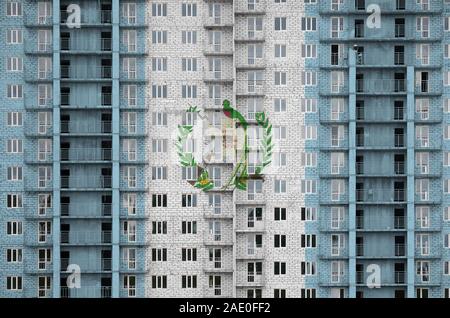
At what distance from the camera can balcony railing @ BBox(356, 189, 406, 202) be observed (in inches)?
1938

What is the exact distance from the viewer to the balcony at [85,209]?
1929 inches

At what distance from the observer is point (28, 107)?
161 feet

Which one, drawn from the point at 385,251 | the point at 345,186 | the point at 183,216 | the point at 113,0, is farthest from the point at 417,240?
the point at 113,0

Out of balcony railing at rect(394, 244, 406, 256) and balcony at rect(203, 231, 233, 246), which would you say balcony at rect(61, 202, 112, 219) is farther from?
balcony railing at rect(394, 244, 406, 256)

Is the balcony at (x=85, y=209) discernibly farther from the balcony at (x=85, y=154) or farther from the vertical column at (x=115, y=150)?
the balcony at (x=85, y=154)

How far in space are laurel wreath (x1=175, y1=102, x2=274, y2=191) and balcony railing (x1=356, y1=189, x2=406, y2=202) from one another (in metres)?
6.45

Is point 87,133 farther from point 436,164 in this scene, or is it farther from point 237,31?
point 436,164

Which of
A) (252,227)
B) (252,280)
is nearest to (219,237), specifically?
(252,227)

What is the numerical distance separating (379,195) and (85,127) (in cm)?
1998

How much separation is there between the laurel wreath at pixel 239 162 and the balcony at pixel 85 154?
485 centimetres

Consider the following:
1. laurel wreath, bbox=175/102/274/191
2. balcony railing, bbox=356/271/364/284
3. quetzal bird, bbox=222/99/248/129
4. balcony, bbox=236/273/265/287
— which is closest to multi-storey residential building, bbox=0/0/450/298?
balcony, bbox=236/273/265/287

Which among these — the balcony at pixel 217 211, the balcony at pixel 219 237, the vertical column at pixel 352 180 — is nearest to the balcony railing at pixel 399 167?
the vertical column at pixel 352 180

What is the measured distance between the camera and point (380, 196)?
1940 inches

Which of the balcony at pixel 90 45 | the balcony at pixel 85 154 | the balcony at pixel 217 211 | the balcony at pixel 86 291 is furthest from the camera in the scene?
the balcony at pixel 90 45
